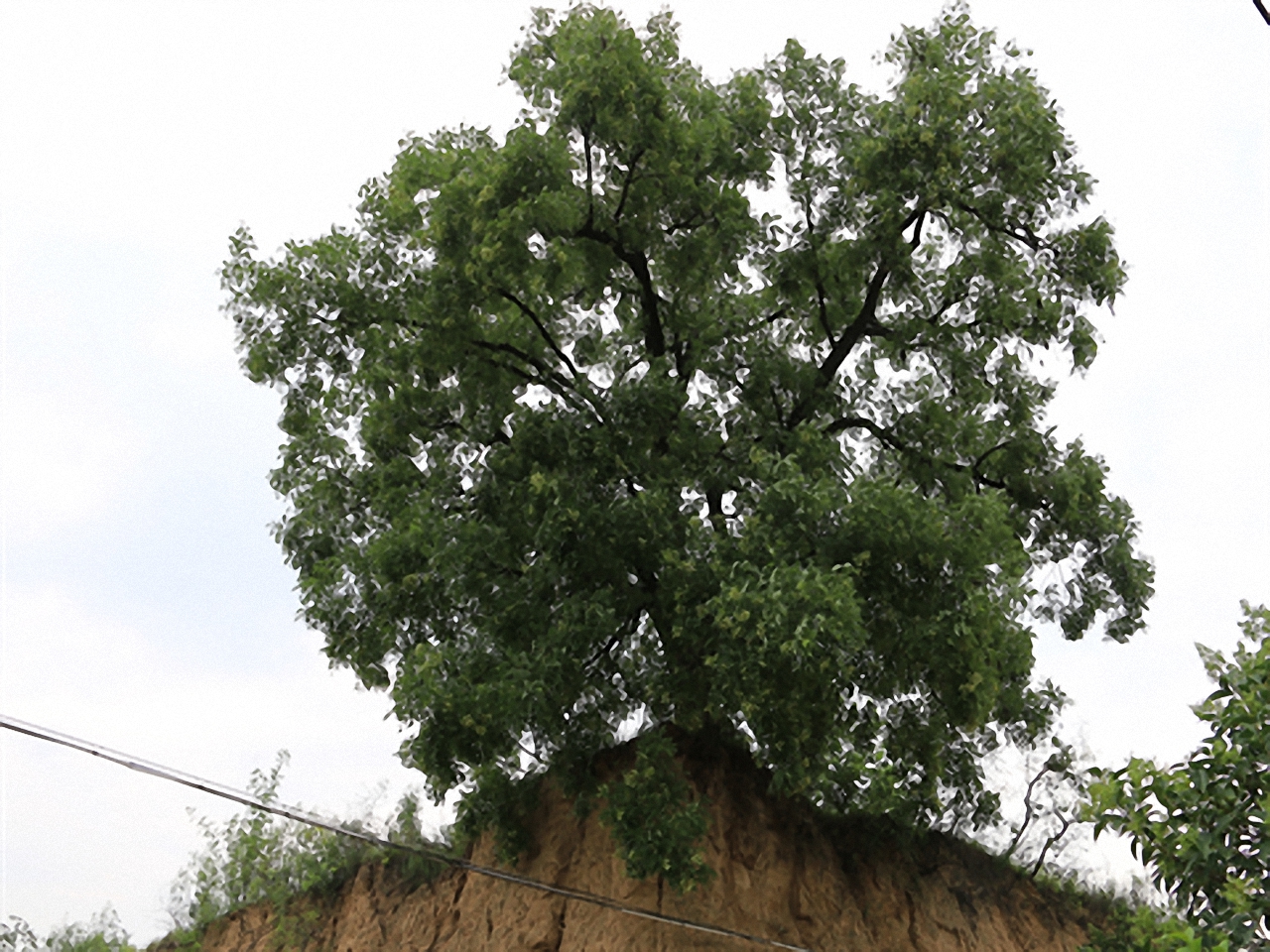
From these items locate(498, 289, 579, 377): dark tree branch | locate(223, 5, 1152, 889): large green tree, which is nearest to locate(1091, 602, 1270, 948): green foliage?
locate(223, 5, 1152, 889): large green tree

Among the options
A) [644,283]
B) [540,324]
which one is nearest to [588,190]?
[644,283]

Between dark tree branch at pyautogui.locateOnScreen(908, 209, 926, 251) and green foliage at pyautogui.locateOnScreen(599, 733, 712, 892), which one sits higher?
dark tree branch at pyautogui.locateOnScreen(908, 209, 926, 251)

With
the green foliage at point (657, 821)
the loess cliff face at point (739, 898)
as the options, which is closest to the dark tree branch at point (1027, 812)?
the loess cliff face at point (739, 898)

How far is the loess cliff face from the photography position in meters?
12.9

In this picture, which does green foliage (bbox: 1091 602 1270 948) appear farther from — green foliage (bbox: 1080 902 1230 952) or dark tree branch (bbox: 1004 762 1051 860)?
dark tree branch (bbox: 1004 762 1051 860)

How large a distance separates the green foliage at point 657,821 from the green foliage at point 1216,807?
4525 millimetres

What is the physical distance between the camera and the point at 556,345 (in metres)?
14.0

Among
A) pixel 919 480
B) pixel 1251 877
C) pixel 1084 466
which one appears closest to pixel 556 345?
pixel 919 480

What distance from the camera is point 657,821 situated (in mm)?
11586

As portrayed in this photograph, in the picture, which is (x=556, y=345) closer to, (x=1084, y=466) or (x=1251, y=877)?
(x=1084, y=466)

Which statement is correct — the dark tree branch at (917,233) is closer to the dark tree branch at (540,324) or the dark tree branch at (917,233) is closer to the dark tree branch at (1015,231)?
the dark tree branch at (1015,231)

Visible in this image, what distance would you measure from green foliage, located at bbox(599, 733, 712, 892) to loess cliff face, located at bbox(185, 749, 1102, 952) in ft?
4.11

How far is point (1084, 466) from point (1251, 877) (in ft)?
25.5

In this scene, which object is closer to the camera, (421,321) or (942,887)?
(421,321)
